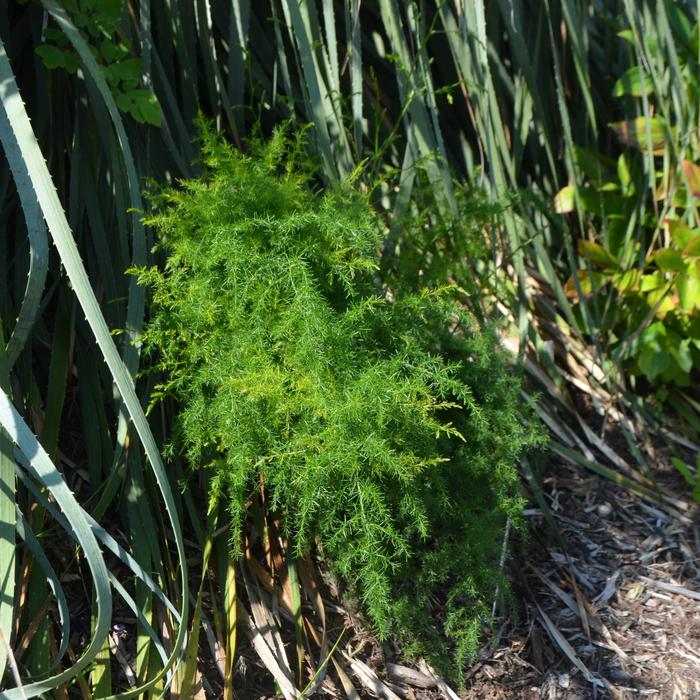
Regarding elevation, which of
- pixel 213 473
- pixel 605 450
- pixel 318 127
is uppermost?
pixel 318 127

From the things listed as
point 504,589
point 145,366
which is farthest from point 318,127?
point 504,589

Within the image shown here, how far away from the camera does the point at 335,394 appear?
147 cm

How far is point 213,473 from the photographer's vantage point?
5.66ft

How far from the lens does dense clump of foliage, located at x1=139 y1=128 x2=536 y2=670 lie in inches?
58.1

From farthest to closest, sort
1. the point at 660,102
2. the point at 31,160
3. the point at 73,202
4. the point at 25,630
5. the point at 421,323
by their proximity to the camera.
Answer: the point at 660,102 < the point at 73,202 < the point at 421,323 < the point at 25,630 < the point at 31,160

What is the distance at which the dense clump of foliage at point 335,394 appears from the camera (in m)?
1.48

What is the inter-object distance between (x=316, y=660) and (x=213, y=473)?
0.42 m

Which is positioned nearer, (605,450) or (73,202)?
(73,202)

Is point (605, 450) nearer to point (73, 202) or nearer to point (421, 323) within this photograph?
point (421, 323)

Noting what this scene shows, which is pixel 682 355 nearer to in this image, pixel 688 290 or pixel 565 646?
pixel 688 290

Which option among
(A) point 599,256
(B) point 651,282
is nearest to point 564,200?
(A) point 599,256

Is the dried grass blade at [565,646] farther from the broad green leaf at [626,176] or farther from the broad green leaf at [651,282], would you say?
the broad green leaf at [626,176]

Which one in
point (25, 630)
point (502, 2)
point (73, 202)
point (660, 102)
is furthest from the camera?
point (660, 102)

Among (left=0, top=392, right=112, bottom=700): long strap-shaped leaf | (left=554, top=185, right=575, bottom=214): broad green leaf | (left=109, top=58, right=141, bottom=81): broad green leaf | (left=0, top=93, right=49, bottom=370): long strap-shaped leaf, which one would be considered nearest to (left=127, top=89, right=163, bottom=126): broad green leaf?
(left=109, top=58, right=141, bottom=81): broad green leaf
